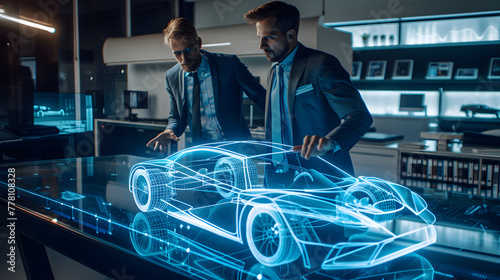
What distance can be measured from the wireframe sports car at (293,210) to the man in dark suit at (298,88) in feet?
0.60

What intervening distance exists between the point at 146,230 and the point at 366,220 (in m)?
0.61

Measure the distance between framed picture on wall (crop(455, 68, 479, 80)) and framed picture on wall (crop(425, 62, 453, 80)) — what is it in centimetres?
8

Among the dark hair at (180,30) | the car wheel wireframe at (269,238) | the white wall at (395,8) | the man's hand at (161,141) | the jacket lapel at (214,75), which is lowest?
the car wheel wireframe at (269,238)

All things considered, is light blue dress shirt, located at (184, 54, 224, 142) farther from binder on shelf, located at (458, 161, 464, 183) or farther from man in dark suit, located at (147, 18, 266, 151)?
binder on shelf, located at (458, 161, 464, 183)

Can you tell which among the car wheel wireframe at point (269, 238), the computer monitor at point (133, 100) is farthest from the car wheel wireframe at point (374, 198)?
the computer monitor at point (133, 100)

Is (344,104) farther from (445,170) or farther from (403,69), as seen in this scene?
(403,69)

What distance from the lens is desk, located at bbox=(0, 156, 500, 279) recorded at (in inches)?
34.5

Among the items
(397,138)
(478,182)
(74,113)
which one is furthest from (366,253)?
(74,113)

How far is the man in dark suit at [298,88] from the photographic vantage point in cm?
162

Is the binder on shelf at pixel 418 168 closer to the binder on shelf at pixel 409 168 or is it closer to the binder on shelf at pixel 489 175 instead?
the binder on shelf at pixel 409 168

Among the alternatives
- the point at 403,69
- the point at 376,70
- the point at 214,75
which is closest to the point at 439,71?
the point at 403,69

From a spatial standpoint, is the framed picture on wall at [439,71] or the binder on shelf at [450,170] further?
the framed picture on wall at [439,71]

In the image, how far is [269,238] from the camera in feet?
3.22

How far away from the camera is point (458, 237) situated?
109cm
